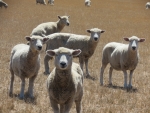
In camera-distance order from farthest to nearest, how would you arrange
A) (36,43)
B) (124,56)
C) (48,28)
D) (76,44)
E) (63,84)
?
(48,28)
(76,44)
(124,56)
(36,43)
(63,84)

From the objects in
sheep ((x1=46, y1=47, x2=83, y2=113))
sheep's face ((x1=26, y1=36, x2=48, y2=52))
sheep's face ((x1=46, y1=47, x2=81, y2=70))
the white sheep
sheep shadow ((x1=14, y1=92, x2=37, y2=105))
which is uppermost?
the white sheep

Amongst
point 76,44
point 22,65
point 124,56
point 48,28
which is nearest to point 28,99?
point 22,65

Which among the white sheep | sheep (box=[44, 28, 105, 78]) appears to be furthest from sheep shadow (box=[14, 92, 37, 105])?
the white sheep

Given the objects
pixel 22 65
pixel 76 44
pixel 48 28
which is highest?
pixel 48 28

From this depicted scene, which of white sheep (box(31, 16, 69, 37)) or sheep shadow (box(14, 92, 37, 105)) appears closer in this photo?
sheep shadow (box(14, 92, 37, 105))

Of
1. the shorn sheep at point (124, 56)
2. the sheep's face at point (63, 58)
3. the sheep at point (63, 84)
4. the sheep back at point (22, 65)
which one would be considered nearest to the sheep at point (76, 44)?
the shorn sheep at point (124, 56)

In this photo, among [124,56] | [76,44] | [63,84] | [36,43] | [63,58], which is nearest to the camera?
[63,58]

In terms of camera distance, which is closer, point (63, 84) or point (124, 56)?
point (63, 84)

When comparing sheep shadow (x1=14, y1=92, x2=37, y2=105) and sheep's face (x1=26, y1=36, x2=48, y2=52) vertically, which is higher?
sheep's face (x1=26, y1=36, x2=48, y2=52)

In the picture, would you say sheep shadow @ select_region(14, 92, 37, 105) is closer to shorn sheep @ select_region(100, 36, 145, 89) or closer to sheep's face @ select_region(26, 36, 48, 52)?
sheep's face @ select_region(26, 36, 48, 52)

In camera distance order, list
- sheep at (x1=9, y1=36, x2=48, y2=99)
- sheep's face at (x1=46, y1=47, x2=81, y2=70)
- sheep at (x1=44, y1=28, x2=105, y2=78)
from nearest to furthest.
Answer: sheep's face at (x1=46, y1=47, x2=81, y2=70), sheep at (x1=9, y1=36, x2=48, y2=99), sheep at (x1=44, y1=28, x2=105, y2=78)

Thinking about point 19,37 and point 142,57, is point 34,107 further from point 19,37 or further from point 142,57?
point 19,37

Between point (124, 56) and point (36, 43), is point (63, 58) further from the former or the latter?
point (124, 56)

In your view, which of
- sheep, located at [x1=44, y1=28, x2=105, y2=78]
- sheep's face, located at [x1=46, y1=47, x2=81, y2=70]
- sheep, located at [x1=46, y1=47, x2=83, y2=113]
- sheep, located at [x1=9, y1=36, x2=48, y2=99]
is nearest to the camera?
sheep's face, located at [x1=46, y1=47, x2=81, y2=70]
